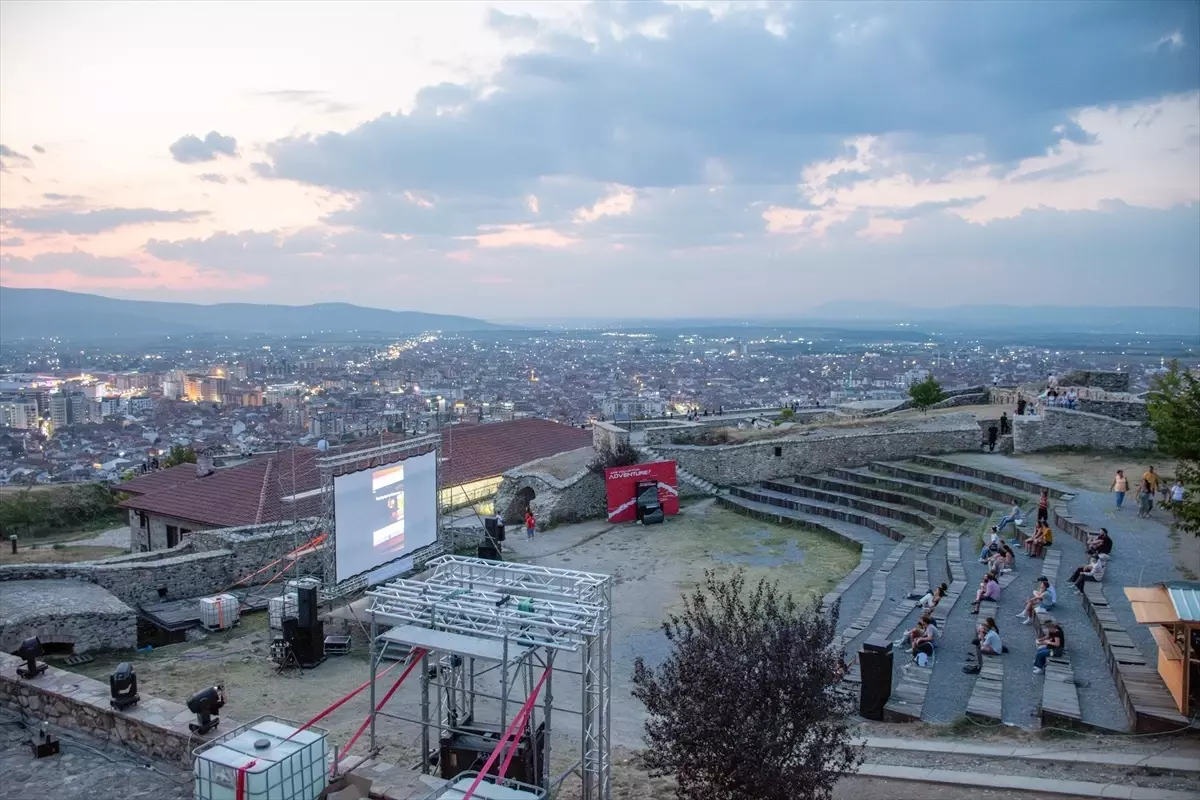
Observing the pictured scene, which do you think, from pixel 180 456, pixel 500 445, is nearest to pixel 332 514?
pixel 500 445

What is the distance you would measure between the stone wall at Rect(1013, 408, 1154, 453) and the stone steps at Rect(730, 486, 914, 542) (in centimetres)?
691

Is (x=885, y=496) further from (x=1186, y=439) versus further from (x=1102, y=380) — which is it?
(x=1102, y=380)

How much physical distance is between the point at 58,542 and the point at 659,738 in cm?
2616

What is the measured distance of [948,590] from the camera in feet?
44.8

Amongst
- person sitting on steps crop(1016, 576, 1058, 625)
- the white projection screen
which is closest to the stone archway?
the white projection screen

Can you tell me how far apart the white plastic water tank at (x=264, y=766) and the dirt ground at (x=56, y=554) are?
16.4 meters

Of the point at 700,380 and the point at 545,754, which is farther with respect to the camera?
the point at 700,380

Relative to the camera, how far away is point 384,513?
16.0 m

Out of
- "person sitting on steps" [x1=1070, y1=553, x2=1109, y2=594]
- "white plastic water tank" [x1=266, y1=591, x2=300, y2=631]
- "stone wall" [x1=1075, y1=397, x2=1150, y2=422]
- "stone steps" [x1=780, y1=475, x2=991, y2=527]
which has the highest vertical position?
"stone wall" [x1=1075, y1=397, x2=1150, y2=422]

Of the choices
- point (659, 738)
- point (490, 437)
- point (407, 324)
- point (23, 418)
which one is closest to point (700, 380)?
point (490, 437)

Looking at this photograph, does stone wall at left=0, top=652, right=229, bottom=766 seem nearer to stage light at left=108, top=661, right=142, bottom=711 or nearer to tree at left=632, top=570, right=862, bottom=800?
stage light at left=108, top=661, right=142, bottom=711

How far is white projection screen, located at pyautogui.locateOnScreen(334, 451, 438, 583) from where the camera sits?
15.0 metres

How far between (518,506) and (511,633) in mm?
16775

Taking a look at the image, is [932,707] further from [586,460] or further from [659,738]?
[586,460]
